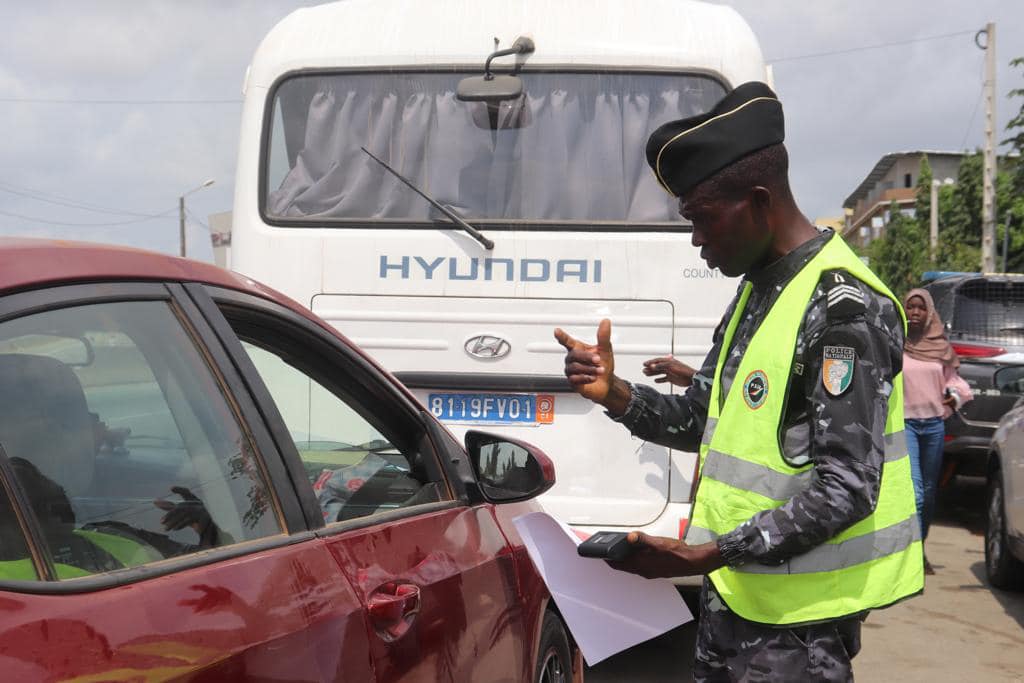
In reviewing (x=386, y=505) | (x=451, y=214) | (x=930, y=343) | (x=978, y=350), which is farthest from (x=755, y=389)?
(x=978, y=350)

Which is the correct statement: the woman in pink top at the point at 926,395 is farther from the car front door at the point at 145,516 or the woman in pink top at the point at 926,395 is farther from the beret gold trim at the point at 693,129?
the car front door at the point at 145,516

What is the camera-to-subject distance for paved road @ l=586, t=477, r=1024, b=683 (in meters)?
5.60

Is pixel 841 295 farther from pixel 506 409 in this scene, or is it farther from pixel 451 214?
pixel 451 214

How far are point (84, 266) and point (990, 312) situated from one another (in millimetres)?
9534

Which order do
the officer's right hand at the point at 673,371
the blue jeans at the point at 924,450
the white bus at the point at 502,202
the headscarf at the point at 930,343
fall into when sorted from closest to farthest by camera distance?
the officer's right hand at the point at 673,371, the white bus at the point at 502,202, the blue jeans at the point at 924,450, the headscarf at the point at 930,343

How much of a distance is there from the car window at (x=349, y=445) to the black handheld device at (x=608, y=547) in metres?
0.52

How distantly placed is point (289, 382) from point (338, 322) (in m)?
3.08

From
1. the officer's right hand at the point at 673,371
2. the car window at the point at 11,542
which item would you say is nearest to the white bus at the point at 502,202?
the officer's right hand at the point at 673,371

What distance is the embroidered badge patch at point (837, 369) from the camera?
2172 mm

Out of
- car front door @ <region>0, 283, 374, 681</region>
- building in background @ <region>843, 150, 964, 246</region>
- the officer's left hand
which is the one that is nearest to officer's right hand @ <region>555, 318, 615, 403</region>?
the officer's left hand

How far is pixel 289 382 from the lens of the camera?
8.39 feet

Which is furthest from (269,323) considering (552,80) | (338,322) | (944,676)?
(944,676)

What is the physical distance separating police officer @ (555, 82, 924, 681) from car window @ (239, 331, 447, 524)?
2.29 feet

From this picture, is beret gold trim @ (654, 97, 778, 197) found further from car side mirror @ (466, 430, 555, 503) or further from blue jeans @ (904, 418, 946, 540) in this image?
blue jeans @ (904, 418, 946, 540)
